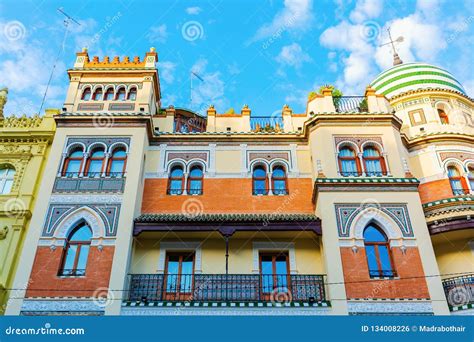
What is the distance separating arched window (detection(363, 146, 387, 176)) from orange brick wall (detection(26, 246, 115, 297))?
29.9ft

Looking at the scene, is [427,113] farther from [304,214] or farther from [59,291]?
[59,291]

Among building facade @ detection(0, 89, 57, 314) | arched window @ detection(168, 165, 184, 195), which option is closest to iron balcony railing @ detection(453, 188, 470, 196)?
arched window @ detection(168, 165, 184, 195)

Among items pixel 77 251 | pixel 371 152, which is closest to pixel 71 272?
pixel 77 251

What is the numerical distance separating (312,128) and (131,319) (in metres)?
9.51

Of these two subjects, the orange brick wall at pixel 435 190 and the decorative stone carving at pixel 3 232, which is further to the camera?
the orange brick wall at pixel 435 190

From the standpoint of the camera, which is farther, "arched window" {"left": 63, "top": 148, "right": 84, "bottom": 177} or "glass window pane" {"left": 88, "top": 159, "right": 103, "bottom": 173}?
"glass window pane" {"left": 88, "top": 159, "right": 103, "bottom": 173}

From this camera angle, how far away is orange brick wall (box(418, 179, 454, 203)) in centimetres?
1631

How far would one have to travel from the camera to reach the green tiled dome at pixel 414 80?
65.2 feet

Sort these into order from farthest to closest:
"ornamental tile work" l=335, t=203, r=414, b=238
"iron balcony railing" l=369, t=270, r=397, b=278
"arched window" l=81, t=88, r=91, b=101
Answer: "arched window" l=81, t=88, r=91, b=101, "ornamental tile work" l=335, t=203, r=414, b=238, "iron balcony railing" l=369, t=270, r=397, b=278

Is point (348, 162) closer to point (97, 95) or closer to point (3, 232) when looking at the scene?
point (97, 95)

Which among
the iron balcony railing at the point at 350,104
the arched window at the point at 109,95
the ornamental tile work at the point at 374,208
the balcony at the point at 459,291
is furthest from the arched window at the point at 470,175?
the arched window at the point at 109,95

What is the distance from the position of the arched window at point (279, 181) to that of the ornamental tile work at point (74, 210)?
18.3ft

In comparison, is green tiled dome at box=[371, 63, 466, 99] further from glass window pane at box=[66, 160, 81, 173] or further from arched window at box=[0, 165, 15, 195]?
arched window at box=[0, 165, 15, 195]

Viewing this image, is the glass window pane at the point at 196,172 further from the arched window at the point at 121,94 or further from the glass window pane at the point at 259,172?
the arched window at the point at 121,94
